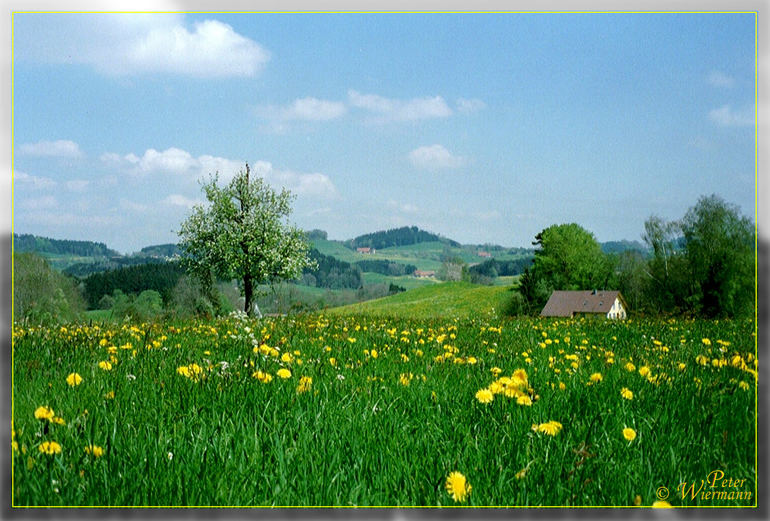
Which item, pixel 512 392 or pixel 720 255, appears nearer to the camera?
pixel 512 392

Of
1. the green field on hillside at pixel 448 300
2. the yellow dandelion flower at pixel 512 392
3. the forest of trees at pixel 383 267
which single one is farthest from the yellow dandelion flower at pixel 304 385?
the forest of trees at pixel 383 267

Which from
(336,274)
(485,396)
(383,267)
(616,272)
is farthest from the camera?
(383,267)

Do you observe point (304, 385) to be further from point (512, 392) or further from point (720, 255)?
point (720, 255)

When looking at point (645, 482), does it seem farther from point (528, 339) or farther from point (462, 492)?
point (528, 339)

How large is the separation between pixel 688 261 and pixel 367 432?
312 inches

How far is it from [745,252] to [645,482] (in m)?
4.44

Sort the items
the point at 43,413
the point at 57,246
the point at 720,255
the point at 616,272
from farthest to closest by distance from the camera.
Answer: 1. the point at 616,272
2. the point at 720,255
3. the point at 57,246
4. the point at 43,413

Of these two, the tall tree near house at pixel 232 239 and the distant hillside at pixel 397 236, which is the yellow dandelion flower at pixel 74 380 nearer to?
the distant hillside at pixel 397 236

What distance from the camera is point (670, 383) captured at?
10.9 feet

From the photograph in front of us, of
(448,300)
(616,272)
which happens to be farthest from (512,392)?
(448,300)

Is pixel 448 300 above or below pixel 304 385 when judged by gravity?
below

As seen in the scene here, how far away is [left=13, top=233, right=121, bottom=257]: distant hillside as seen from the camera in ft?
11.0

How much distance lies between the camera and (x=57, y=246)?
4059 millimetres

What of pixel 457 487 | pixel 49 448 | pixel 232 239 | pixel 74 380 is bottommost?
pixel 457 487
